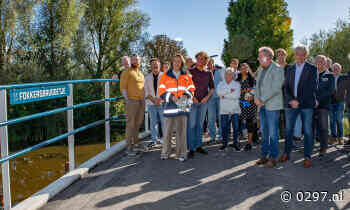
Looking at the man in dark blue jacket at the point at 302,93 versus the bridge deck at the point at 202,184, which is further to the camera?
the man in dark blue jacket at the point at 302,93

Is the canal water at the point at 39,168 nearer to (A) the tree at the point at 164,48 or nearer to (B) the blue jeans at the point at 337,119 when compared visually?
(B) the blue jeans at the point at 337,119

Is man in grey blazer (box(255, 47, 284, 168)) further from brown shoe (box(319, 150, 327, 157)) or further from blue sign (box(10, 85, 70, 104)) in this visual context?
blue sign (box(10, 85, 70, 104))

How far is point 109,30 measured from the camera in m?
34.1

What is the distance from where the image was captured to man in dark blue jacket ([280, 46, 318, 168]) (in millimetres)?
5332

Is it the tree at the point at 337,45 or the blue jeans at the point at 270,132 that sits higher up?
the tree at the point at 337,45

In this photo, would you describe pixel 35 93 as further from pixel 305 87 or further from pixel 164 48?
pixel 164 48

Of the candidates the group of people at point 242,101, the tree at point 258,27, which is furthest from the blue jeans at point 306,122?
the tree at point 258,27

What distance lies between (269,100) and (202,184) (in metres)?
1.98

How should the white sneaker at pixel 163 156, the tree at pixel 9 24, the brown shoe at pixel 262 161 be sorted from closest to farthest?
the brown shoe at pixel 262 161
the white sneaker at pixel 163 156
the tree at pixel 9 24

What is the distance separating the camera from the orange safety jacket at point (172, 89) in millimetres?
5715

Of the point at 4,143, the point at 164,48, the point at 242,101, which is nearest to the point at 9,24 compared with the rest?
the point at 164,48

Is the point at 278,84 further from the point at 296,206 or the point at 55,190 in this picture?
the point at 55,190

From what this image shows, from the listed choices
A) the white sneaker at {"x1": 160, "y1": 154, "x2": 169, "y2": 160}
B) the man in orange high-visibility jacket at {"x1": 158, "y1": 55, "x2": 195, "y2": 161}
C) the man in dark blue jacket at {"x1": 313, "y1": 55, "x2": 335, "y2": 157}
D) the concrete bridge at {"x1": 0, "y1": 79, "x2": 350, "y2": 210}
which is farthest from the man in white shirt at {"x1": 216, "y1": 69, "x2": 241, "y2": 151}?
the man in dark blue jacket at {"x1": 313, "y1": 55, "x2": 335, "y2": 157}

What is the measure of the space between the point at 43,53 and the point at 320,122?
2635cm
